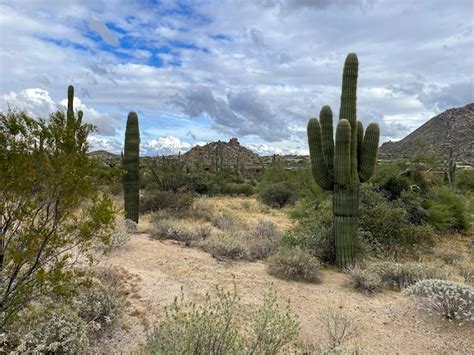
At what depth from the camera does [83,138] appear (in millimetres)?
4379

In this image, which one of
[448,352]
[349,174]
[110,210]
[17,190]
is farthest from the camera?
[349,174]

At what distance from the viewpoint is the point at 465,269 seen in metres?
8.72

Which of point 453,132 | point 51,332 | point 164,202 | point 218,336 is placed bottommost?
point 51,332

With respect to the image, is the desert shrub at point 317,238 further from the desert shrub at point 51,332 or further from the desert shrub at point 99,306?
the desert shrub at point 51,332

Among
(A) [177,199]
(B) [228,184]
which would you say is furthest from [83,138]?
(B) [228,184]

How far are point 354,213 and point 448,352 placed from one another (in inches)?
151

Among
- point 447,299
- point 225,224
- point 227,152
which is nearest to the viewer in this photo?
point 447,299

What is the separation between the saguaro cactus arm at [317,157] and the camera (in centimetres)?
912

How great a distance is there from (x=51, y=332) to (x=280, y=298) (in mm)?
3352

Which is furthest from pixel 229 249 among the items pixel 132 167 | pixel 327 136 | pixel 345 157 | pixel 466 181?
pixel 466 181

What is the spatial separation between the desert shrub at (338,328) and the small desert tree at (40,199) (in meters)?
2.90

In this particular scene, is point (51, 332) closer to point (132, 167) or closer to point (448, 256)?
point (132, 167)

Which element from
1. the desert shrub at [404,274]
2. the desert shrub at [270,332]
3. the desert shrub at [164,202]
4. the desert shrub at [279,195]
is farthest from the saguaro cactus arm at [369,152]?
the desert shrub at [279,195]

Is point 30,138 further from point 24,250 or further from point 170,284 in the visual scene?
point 170,284
